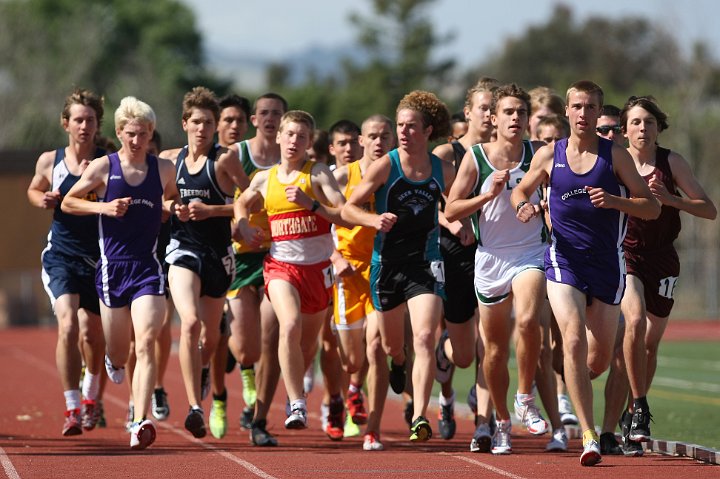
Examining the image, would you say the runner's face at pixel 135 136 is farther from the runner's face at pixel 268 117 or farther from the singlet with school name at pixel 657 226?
the singlet with school name at pixel 657 226

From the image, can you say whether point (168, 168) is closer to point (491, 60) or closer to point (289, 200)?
point (289, 200)

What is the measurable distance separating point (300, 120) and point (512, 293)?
2.05 meters

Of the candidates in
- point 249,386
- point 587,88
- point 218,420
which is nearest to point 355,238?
point 249,386

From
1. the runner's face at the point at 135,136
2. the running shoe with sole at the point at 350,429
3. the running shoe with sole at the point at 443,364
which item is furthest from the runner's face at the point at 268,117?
the running shoe with sole at the point at 350,429

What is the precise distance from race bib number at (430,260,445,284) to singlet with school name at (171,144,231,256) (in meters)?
1.85

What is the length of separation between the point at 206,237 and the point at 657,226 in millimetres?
3424

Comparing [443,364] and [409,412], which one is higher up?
[443,364]

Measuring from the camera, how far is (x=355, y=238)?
1179 cm

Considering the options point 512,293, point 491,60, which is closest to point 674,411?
point 512,293

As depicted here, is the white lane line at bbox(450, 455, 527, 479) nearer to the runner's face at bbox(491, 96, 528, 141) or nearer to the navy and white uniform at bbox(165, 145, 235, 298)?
the runner's face at bbox(491, 96, 528, 141)

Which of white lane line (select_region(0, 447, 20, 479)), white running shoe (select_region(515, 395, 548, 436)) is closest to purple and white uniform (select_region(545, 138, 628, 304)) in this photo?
white running shoe (select_region(515, 395, 548, 436))

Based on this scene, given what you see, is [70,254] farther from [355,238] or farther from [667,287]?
[667,287]

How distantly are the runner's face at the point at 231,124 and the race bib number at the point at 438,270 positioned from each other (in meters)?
2.84

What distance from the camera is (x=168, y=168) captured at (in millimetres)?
10680
